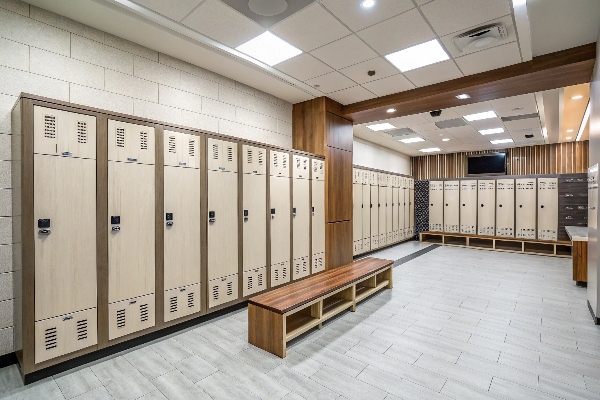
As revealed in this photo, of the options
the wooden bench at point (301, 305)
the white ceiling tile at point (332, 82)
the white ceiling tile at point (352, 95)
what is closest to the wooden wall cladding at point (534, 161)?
the white ceiling tile at point (352, 95)

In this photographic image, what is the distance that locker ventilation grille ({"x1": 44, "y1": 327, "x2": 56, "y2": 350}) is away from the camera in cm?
235

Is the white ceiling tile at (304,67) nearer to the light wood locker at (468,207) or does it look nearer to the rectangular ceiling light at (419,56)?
the rectangular ceiling light at (419,56)

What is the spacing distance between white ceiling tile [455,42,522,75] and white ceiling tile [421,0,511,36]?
0.68 meters

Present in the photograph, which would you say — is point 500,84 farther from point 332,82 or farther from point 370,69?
point 332,82

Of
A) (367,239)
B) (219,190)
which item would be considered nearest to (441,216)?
(367,239)

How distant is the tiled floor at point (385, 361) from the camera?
2203 millimetres

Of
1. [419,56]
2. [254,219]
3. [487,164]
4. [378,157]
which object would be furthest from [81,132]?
[487,164]

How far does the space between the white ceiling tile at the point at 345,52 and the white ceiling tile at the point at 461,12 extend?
2.52 feet

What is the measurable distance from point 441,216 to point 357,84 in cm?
668

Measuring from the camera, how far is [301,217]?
4785 mm

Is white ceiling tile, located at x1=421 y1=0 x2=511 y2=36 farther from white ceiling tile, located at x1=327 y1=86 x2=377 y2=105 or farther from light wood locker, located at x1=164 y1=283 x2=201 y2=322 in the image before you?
light wood locker, located at x1=164 y1=283 x2=201 y2=322

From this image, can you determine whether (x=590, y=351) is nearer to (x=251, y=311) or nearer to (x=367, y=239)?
(x=251, y=311)

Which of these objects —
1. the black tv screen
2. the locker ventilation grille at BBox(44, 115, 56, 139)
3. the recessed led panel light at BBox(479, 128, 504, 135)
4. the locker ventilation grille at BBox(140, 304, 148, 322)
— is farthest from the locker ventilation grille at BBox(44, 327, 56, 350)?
the black tv screen

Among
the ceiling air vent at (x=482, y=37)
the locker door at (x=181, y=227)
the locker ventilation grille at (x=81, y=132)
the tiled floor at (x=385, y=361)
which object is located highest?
the ceiling air vent at (x=482, y=37)
